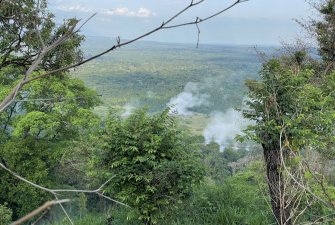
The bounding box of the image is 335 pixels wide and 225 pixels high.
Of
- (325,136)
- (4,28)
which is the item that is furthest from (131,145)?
(4,28)

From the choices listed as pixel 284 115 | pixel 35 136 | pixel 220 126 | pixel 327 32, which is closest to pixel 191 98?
pixel 220 126

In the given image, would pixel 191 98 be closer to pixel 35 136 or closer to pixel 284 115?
pixel 35 136

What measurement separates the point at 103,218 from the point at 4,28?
4.28m

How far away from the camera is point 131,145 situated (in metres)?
6.82

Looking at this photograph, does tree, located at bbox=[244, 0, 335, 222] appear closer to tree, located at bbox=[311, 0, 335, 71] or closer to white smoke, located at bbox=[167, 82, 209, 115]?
tree, located at bbox=[311, 0, 335, 71]

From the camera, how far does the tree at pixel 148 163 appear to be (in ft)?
21.6

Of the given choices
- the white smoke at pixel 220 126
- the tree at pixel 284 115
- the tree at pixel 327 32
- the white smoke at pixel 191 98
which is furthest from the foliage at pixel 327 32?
the white smoke at pixel 191 98

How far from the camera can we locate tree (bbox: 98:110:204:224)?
659 cm

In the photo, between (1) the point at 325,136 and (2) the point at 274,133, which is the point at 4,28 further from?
(1) the point at 325,136

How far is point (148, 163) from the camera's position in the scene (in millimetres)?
6672

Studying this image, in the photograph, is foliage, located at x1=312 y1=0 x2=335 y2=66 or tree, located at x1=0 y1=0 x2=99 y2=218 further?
tree, located at x1=0 y1=0 x2=99 y2=218

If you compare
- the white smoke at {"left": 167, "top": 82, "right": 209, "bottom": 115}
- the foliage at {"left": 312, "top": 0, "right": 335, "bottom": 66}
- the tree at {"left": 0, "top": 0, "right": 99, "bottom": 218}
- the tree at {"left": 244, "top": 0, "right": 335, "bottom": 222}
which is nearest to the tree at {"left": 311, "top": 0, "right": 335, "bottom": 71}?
the foliage at {"left": 312, "top": 0, "right": 335, "bottom": 66}

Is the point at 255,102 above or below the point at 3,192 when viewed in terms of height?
above

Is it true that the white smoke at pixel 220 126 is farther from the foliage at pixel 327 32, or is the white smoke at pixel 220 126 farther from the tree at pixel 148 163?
the tree at pixel 148 163
